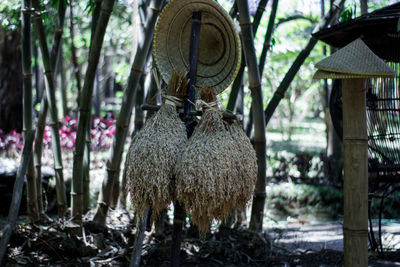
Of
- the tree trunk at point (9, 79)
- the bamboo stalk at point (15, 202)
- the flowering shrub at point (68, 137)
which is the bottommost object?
the bamboo stalk at point (15, 202)

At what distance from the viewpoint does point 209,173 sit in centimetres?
229

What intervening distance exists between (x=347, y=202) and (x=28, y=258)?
2.53 meters

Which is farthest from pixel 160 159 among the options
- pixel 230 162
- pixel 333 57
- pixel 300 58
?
pixel 300 58

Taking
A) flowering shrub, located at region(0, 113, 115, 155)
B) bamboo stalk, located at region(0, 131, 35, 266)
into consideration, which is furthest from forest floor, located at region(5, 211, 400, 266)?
flowering shrub, located at region(0, 113, 115, 155)

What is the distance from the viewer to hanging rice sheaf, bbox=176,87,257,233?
229cm

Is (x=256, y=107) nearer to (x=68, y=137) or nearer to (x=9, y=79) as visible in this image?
(x=68, y=137)

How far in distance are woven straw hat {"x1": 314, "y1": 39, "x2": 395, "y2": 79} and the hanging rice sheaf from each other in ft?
2.17

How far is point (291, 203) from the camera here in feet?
25.2

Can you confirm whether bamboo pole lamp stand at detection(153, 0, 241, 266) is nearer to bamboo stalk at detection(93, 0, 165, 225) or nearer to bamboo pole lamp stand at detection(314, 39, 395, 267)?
bamboo pole lamp stand at detection(314, 39, 395, 267)

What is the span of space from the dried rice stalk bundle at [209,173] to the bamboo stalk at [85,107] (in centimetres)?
153

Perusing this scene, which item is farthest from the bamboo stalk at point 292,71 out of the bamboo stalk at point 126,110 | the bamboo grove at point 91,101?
the bamboo stalk at point 126,110

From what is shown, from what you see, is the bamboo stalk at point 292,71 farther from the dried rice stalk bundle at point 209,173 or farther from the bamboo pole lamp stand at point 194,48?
the dried rice stalk bundle at point 209,173

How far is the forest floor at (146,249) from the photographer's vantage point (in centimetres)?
380

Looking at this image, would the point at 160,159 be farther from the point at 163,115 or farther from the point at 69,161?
the point at 69,161
